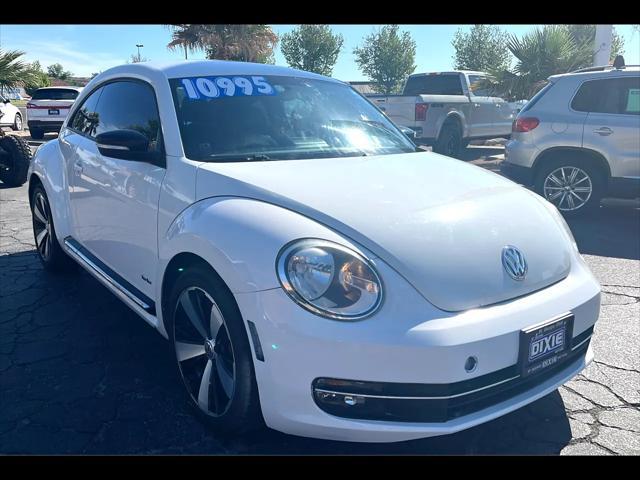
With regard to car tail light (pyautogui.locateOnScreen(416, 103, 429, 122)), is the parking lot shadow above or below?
below

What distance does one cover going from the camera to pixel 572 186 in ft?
23.3

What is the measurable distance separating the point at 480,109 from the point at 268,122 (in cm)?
1214

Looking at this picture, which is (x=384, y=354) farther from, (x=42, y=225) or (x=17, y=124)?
(x=17, y=124)

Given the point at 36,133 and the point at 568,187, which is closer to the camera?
the point at 568,187

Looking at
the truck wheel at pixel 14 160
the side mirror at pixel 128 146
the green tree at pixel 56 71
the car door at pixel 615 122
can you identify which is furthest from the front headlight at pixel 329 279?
the green tree at pixel 56 71

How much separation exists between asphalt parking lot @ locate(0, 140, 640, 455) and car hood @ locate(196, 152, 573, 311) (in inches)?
28.6

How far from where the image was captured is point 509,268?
95.5 inches

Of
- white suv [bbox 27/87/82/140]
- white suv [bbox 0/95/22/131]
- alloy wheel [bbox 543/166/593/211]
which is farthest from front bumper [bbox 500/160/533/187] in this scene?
white suv [bbox 0/95/22/131]

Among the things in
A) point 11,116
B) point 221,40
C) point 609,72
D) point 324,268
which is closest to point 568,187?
point 609,72

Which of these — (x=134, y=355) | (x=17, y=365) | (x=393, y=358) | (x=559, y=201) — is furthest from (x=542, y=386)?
(x=559, y=201)

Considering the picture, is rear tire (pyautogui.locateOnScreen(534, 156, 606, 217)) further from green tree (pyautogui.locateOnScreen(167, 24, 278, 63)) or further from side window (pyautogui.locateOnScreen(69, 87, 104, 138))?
green tree (pyautogui.locateOnScreen(167, 24, 278, 63))

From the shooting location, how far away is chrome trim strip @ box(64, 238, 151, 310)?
3.23 metres
